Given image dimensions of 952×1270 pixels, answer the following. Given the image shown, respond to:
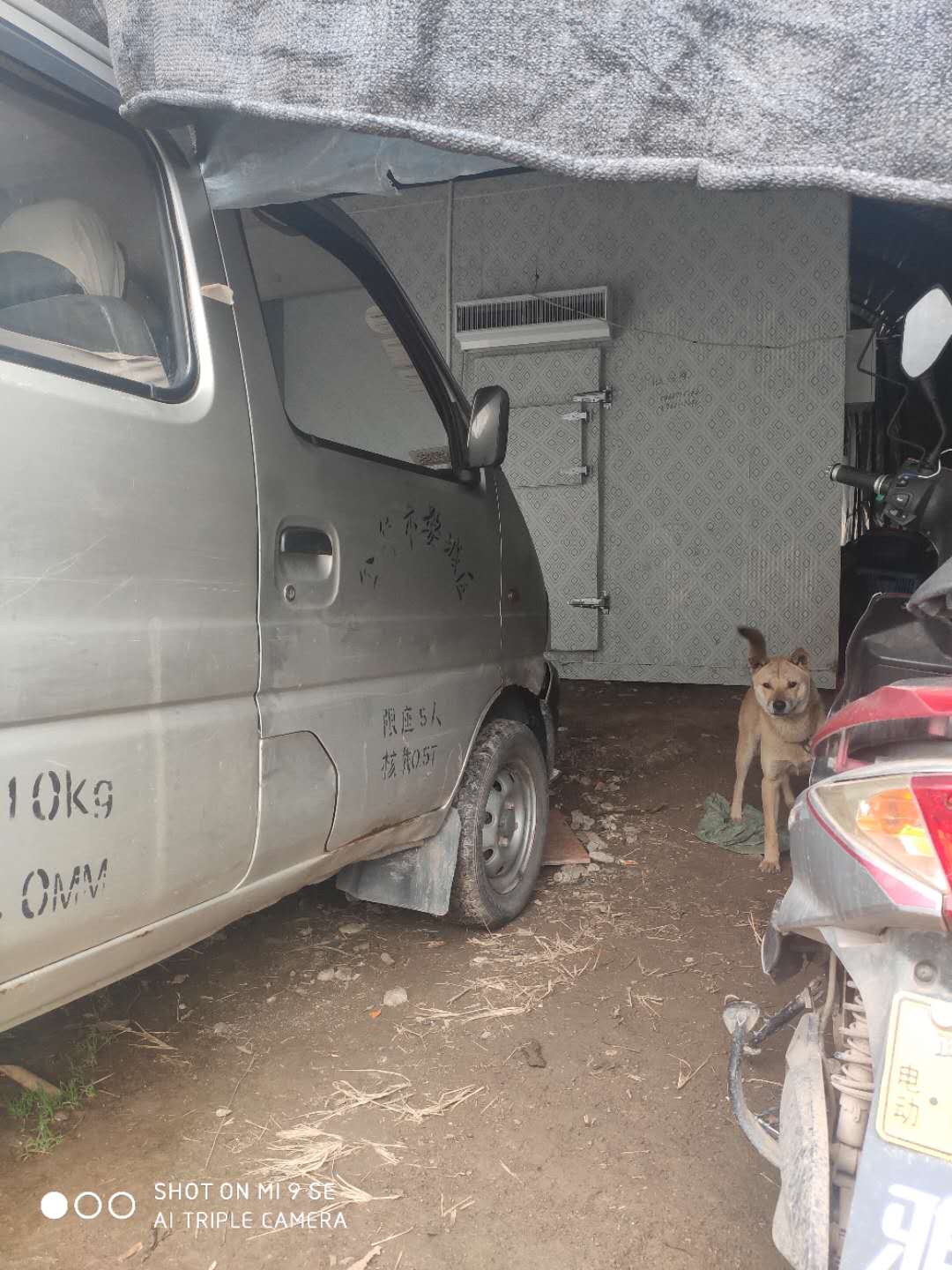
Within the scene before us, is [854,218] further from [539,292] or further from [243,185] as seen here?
[243,185]

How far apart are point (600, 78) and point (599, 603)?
6260 mm

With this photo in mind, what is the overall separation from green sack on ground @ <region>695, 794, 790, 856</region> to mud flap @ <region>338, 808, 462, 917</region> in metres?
1.81

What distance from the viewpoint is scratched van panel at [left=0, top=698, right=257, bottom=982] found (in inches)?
53.5

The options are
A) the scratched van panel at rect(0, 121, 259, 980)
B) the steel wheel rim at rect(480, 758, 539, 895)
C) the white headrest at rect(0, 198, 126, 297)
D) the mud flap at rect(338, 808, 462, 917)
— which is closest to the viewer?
the scratched van panel at rect(0, 121, 259, 980)

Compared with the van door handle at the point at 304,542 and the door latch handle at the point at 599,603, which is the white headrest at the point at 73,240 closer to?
the van door handle at the point at 304,542

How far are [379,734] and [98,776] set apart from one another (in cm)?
90

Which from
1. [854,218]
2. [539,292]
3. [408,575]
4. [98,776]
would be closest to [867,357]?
[854,218]

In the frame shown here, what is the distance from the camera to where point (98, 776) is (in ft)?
4.85

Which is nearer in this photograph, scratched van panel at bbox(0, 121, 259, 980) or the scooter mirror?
scratched van panel at bbox(0, 121, 259, 980)

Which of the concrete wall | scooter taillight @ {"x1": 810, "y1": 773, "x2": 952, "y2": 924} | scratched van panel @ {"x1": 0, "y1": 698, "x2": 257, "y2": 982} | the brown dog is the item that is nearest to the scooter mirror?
scooter taillight @ {"x1": 810, "y1": 773, "x2": 952, "y2": 924}

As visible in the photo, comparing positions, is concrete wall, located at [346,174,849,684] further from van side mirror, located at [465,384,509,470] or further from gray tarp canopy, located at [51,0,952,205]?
gray tarp canopy, located at [51,0,952,205]

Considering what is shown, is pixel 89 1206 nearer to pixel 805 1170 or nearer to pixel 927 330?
pixel 805 1170

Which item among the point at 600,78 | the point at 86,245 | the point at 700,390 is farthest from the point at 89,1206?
the point at 700,390

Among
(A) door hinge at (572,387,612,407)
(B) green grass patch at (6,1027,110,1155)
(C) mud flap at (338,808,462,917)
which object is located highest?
(A) door hinge at (572,387,612,407)
